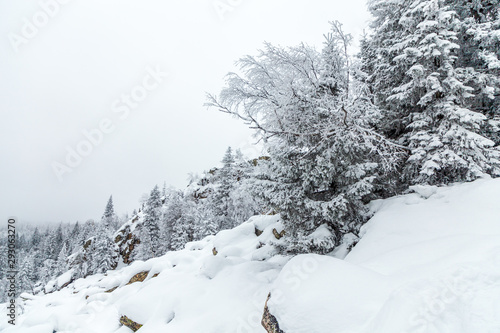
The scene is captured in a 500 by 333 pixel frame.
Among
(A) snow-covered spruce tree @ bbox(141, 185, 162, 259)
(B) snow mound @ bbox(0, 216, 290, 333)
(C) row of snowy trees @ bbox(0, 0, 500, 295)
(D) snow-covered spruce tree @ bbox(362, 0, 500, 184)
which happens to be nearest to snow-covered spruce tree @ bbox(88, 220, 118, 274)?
(A) snow-covered spruce tree @ bbox(141, 185, 162, 259)

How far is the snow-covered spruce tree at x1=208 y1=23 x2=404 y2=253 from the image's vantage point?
7012 mm

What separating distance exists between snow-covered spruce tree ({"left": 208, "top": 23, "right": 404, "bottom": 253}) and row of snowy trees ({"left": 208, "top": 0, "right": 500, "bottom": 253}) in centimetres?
3

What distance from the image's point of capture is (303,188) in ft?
24.6

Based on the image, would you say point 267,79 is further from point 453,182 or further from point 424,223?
point 453,182

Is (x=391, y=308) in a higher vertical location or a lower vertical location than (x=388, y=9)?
lower

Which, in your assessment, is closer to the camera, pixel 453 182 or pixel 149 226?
pixel 453 182

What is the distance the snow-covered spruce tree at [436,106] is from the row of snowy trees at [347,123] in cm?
3

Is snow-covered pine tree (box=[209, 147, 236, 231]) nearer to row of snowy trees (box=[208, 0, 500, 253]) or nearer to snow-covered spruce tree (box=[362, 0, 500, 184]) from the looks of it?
row of snowy trees (box=[208, 0, 500, 253])

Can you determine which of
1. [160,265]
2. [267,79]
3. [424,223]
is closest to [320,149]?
[267,79]

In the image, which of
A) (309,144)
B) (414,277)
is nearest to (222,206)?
(309,144)

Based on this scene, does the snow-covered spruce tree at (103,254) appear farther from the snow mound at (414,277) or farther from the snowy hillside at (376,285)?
the snow mound at (414,277)

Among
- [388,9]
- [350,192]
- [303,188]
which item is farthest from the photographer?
[388,9]

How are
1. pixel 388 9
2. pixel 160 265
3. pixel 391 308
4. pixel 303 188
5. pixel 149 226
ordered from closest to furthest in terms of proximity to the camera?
pixel 391 308, pixel 303 188, pixel 388 9, pixel 160 265, pixel 149 226

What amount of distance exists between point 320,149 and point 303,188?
1359 millimetres
